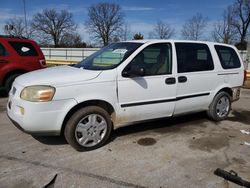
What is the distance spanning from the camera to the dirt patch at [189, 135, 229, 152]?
14.4 feet

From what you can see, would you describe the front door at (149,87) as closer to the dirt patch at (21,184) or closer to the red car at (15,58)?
the dirt patch at (21,184)

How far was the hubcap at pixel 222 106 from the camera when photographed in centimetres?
573

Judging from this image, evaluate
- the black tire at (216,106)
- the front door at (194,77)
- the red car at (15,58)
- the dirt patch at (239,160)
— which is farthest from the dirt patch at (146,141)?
the red car at (15,58)

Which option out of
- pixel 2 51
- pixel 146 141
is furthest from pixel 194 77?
pixel 2 51

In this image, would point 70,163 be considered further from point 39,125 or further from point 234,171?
Answer: point 234,171

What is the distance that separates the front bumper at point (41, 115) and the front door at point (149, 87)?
0.90 meters

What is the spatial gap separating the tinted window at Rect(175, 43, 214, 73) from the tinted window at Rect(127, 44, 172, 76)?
0.73ft

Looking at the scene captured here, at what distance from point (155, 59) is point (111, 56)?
0.77m

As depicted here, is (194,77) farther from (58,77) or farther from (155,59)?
(58,77)

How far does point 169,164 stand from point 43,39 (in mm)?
64147

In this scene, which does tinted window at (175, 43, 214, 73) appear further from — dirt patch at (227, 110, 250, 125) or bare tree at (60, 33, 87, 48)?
bare tree at (60, 33, 87, 48)

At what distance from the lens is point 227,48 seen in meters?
5.88

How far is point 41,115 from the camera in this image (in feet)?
12.3

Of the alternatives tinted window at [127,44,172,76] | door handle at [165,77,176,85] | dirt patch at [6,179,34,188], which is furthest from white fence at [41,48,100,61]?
dirt patch at [6,179,34,188]
